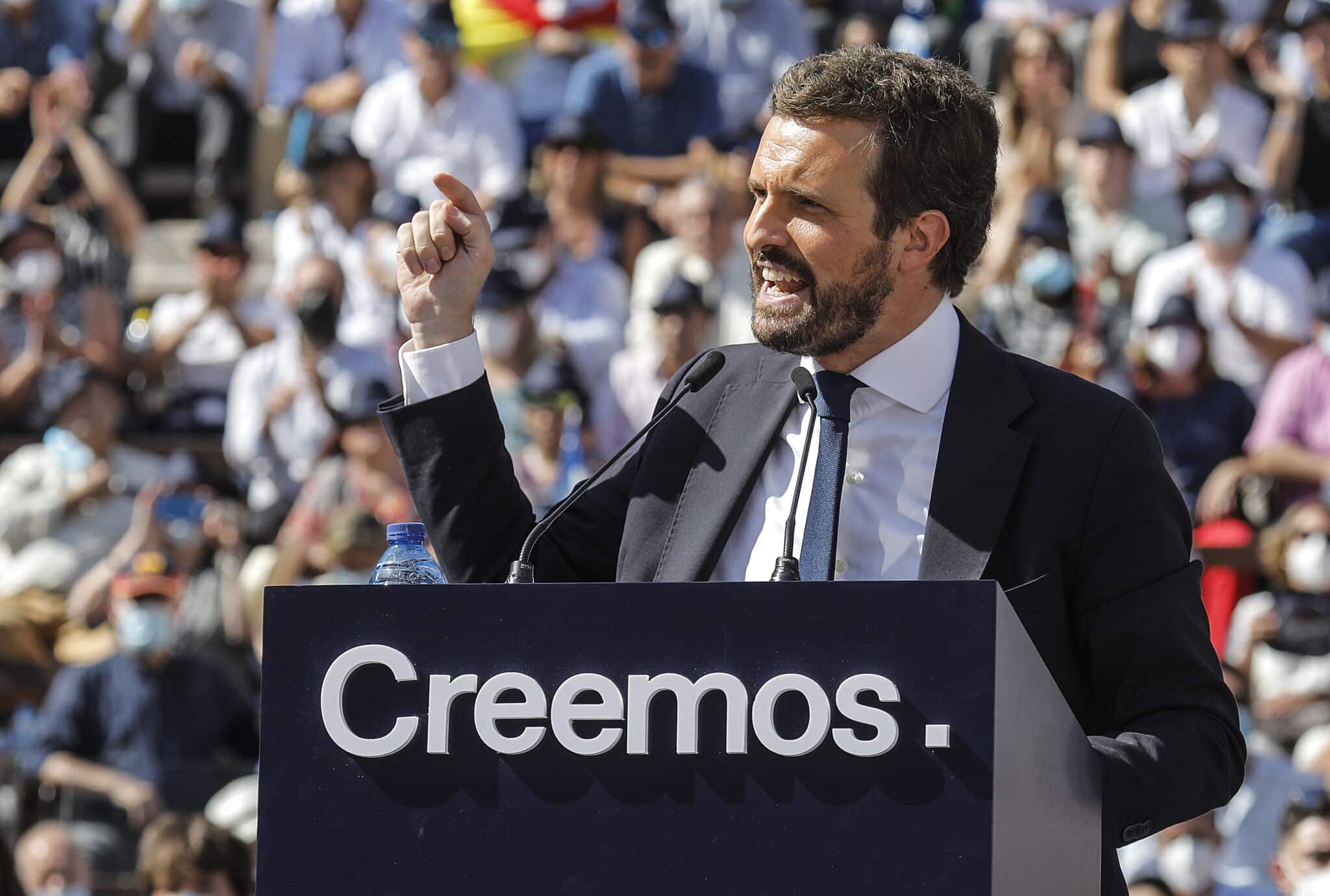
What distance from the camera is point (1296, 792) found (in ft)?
18.9

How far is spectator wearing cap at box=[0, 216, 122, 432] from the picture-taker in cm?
879

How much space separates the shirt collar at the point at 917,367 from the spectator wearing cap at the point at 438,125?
6.60 metres

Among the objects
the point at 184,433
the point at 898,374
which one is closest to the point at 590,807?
the point at 898,374

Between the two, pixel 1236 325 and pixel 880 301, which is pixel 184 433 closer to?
pixel 1236 325

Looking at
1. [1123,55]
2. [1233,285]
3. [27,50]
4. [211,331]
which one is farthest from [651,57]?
[27,50]

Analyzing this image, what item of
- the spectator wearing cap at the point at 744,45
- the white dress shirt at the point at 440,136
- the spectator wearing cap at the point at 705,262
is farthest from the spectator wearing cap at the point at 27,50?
the spectator wearing cap at the point at 705,262

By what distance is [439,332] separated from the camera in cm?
237

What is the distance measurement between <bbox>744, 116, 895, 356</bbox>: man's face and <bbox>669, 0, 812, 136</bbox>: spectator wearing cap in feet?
22.2

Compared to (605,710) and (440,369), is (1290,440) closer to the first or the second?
(440,369)

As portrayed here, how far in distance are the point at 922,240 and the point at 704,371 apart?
1.14ft

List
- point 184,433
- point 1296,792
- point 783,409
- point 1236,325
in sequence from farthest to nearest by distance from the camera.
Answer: point 184,433
point 1236,325
point 1296,792
point 783,409

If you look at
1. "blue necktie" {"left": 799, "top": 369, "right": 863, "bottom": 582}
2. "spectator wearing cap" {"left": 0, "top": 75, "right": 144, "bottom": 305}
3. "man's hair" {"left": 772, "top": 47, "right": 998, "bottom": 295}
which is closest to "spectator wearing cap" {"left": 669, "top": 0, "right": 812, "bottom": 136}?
"spectator wearing cap" {"left": 0, "top": 75, "right": 144, "bottom": 305}

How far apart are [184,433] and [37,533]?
99 centimetres

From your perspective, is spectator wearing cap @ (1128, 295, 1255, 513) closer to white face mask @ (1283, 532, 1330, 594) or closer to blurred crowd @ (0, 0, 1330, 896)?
blurred crowd @ (0, 0, 1330, 896)
